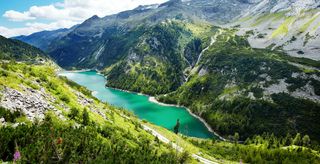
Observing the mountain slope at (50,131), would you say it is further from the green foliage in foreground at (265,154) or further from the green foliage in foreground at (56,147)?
the green foliage in foreground at (265,154)

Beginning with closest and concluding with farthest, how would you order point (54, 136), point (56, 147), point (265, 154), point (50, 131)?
1. point (56, 147)
2. point (54, 136)
3. point (50, 131)
4. point (265, 154)

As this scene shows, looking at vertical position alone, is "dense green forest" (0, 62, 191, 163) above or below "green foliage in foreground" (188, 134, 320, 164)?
above

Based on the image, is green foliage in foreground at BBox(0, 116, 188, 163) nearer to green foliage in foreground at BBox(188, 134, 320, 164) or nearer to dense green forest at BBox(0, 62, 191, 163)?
dense green forest at BBox(0, 62, 191, 163)

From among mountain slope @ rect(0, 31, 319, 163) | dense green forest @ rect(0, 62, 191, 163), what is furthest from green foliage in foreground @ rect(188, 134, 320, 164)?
dense green forest @ rect(0, 62, 191, 163)

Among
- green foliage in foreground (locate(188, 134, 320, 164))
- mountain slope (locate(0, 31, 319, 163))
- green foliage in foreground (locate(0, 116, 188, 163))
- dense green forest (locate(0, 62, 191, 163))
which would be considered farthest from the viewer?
green foliage in foreground (locate(188, 134, 320, 164))

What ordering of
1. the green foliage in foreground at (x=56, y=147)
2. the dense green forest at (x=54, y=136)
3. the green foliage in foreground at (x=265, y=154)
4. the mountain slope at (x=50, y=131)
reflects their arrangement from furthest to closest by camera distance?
the green foliage in foreground at (x=265, y=154) → the mountain slope at (x=50, y=131) → the dense green forest at (x=54, y=136) → the green foliage in foreground at (x=56, y=147)

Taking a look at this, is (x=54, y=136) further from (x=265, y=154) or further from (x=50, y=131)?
(x=265, y=154)

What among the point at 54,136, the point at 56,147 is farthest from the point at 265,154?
the point at 56,147

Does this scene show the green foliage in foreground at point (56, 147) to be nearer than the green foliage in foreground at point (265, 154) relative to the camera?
Yes

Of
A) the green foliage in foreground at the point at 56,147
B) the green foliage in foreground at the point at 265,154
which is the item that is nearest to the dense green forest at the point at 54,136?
the green foliage in foreground at the point at 56,147

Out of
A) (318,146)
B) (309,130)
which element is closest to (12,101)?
(318,146)

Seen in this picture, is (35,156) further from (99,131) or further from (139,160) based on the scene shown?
(99,131)
